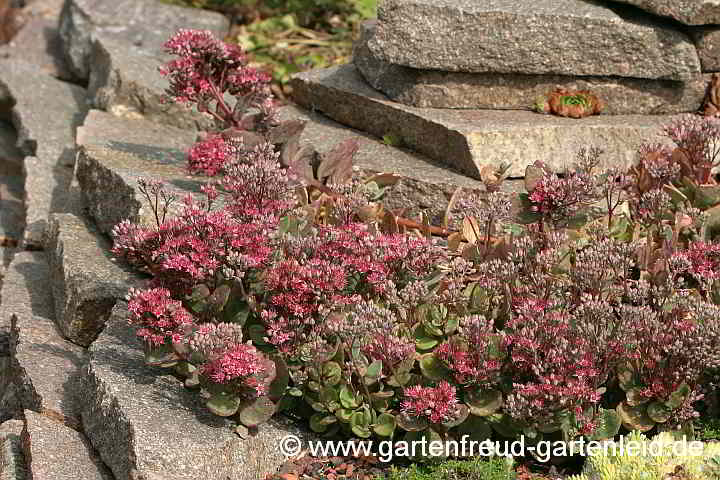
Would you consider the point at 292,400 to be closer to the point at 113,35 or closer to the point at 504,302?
the point at 504,302

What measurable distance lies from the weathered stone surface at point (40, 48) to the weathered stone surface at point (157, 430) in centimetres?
507

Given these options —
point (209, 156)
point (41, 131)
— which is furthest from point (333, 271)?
point (41, 131)

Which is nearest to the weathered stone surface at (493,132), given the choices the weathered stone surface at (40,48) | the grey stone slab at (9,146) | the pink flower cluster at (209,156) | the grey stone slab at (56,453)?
the pink flower cluster at (209,156)

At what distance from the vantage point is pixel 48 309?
482 centimetres

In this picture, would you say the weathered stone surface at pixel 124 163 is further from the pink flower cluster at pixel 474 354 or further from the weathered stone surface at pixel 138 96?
the pink flower cluster at pixel 474 354

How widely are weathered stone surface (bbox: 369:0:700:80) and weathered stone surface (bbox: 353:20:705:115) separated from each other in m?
0.11

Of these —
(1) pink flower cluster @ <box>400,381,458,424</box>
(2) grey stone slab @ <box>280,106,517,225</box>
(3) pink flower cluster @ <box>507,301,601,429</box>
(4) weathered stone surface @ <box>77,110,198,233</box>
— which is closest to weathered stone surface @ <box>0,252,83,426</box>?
(4) weathered stone surface @ <box>77,110,198,233</box>

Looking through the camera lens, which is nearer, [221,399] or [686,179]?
[221,399]

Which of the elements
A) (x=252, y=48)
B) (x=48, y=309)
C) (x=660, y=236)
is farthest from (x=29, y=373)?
(x=252, y=48)

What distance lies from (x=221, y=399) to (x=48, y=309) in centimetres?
168

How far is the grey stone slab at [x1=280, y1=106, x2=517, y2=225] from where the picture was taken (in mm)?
4973

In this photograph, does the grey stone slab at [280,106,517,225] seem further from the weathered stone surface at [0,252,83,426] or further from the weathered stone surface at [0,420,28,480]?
the weathered stone surface at [0,420,28,480]

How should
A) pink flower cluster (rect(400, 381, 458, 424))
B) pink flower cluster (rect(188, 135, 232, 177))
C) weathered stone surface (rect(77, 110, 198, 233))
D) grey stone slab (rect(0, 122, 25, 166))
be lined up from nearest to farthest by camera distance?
pink flower cluster (rect(400, 381, 458, 424)) < weathered stone surface (rect(77, 110, 198, 233)) < pink flower cluster (rect(188, 135, 232, 177)) < grey stone slab (rect(0, 122, 25, 166))

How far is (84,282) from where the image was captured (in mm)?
4383
